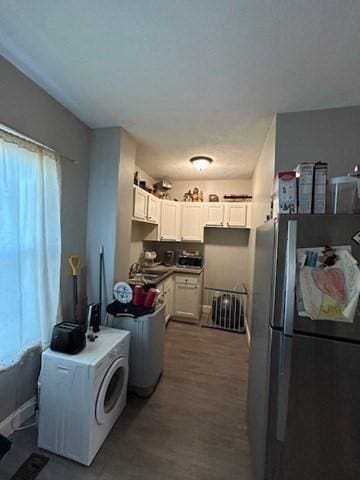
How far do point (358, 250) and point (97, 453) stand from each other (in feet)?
6.69

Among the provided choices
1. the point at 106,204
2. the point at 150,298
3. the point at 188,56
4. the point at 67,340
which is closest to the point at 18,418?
the point at 67,340

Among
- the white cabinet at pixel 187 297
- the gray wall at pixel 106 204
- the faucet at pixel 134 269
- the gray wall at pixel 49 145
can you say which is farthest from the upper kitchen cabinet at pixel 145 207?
the white cabinet at pixel 187 297

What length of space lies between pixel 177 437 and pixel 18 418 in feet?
4.04

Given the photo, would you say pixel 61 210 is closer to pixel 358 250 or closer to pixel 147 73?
pixel 147 73

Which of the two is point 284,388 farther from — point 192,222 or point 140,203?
point 192,222

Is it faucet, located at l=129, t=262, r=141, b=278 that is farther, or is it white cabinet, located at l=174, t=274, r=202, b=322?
white cabinet, located at l=174, t=274, r=202, b=322

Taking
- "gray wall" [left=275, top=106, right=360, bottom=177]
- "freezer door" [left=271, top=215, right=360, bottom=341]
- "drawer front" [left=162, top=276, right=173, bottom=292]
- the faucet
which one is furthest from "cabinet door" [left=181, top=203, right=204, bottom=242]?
"freezer door" [left=271, top=215, right=360, bottom=341]

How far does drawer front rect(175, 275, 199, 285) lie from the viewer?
3900mm

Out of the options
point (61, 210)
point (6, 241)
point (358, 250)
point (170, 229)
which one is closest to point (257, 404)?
point (358, 250)

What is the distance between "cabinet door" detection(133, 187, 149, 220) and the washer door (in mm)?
1729

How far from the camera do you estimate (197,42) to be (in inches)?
50.1

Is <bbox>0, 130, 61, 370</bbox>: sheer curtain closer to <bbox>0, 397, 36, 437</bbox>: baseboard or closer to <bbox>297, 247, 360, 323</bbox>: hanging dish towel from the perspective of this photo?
<bbox>0, 397, 36, 437</bbox>: baseboard

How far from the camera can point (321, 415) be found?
41.0 inches

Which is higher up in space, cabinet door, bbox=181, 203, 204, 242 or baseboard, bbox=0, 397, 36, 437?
cabinet door, bbox=181, 203, 204, 242
